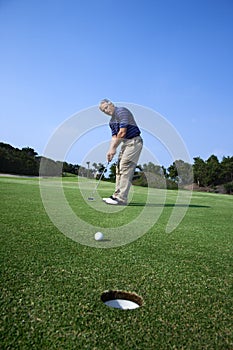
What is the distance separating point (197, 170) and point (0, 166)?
90.5 ft

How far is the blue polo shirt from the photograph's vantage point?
596 cm

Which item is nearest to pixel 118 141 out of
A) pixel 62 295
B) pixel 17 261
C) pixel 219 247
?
pixel 219 247

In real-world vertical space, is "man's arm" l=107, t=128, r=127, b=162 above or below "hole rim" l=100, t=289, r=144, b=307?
above

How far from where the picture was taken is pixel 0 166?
3275cm

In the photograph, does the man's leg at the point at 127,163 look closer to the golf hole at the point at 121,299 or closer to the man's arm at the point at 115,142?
Result: the man's arm at the point at 115,142

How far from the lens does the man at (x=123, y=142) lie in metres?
6.01

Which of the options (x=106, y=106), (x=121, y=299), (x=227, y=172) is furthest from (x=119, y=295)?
(x=227, y=172)

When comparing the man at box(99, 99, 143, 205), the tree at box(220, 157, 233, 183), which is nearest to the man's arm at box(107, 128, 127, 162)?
the man at box(99, 99, 143, 205)

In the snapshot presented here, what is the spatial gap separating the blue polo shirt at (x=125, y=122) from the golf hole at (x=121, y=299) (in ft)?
15.1

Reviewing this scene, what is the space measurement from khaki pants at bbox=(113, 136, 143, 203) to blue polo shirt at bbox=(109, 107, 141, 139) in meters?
0.13

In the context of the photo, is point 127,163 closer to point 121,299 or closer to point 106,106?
point 106,106

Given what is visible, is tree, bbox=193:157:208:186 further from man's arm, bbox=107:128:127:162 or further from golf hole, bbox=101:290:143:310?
golf hole, bbox=101:290:143:310

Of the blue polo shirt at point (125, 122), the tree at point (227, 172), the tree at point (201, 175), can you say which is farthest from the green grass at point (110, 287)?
the tree at point (227, 172)

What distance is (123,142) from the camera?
620 cm
